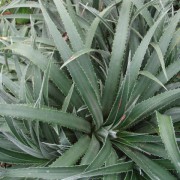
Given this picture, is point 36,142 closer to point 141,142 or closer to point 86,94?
point 86,94

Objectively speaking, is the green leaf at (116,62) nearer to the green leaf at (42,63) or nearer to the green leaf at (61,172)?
the green leaf at (42,63)

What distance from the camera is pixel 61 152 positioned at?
50.0 inches

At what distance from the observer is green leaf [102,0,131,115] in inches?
51.7

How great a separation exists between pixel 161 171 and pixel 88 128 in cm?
31

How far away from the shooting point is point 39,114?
44.0 inches

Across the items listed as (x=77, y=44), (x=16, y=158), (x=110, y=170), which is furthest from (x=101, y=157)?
(x=77, y=44)

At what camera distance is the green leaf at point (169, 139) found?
1.08m

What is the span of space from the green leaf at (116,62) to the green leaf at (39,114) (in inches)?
6.6

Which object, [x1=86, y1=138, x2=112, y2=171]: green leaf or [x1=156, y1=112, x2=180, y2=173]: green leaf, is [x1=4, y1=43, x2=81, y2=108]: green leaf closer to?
[x1=86, y1=138, x2=112, y2=171]: green leaf

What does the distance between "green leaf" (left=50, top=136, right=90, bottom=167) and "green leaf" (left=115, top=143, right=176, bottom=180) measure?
0.46 ft

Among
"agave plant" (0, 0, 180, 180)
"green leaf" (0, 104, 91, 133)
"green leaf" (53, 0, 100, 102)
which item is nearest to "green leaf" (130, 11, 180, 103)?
"agave plant" (0, 0, 180, 180)

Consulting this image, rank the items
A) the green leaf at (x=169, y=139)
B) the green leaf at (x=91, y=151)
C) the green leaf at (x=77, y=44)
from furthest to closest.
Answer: the green leaf at (x=77, y=44), the green leaf at (x=91, y=151), the green leaf at (x=169, y=139)

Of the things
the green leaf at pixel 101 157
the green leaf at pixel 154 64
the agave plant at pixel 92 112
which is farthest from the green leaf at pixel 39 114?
the green leaf at pixel 154 64

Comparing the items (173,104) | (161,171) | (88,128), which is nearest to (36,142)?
(88,128)
